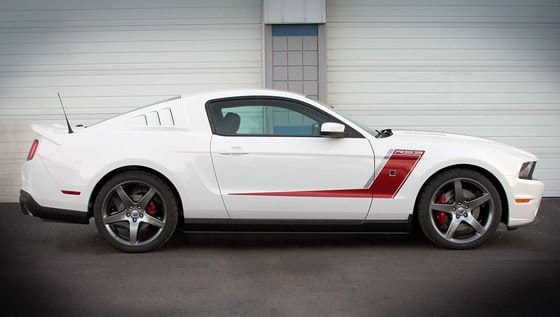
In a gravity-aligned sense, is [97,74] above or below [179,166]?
above

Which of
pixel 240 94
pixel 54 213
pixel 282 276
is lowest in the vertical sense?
pixel 282 276

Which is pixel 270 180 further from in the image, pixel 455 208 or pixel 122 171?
pixel 455 208

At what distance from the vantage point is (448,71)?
31.6ft

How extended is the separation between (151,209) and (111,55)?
424 cm

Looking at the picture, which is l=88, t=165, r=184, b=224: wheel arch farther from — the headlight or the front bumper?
the headlight

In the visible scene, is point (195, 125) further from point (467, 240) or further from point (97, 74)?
point (97, 74)

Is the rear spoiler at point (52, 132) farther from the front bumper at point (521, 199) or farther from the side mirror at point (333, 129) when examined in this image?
the front bumper at point (521, 199)

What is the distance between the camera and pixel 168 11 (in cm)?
959

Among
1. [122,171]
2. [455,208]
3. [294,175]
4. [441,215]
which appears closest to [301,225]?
[294,175]

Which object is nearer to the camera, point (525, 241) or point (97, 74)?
point (525, 241)

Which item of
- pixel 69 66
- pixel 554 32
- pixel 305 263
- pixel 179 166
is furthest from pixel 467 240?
pixel 69 66

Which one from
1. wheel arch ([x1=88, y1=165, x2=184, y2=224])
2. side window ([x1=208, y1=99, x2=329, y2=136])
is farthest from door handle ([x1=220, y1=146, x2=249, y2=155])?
wheel arch ([x1=88, y1=165, x2=184, y2=224])

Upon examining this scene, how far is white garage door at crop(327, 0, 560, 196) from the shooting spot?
9.59 metres

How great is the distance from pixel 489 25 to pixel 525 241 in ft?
13.6
